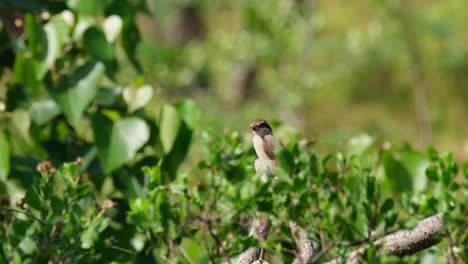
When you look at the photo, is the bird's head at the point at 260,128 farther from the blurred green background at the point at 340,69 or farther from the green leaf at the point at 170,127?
the blurred green background at the point at 340,69

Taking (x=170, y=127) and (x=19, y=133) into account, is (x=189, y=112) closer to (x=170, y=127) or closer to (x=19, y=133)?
(x=170, y=127)

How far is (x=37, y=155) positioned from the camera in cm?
275

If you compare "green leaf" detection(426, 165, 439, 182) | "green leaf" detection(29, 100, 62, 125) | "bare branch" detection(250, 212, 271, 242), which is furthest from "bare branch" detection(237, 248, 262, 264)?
"green leaf" detection(29, 100, 62, 125)

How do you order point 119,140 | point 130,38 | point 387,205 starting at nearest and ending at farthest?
1. point 387,205
2. point 119,140
3. point 130,38

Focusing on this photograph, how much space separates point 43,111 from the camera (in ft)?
8.95

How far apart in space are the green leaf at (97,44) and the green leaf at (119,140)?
0.21m

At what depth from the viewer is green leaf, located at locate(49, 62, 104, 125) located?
2625 mm

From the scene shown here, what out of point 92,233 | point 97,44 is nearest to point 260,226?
point 92,233

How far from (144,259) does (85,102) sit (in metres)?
0.50

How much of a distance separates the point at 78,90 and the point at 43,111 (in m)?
0.15

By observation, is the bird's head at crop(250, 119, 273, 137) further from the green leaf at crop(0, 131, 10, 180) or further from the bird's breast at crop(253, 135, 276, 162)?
the green leaf at crop(0, 131, 10, 180)

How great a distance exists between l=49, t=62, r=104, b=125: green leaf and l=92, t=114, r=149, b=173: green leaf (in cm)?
9

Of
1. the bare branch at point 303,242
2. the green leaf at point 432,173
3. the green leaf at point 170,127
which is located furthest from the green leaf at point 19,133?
the green leaf at point 432,173

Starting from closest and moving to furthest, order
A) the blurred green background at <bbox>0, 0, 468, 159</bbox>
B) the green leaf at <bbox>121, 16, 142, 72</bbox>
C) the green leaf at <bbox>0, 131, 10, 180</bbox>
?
the green leaf at <bbox>0, 131, 10, 180</bbox> → the green leaf at <bbox>121, 16, 142, 72</bbox> → the blurred green background at <bbox>0, 0, 468, 159</bbox>
